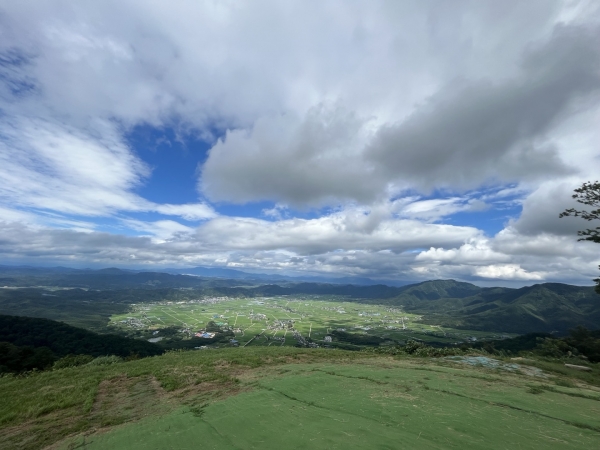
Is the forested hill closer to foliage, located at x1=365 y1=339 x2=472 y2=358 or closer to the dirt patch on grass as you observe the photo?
the dirt patch on grass

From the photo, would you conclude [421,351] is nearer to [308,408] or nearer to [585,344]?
[308,408]

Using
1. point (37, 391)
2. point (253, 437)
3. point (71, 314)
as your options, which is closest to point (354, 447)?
point (253, 437)

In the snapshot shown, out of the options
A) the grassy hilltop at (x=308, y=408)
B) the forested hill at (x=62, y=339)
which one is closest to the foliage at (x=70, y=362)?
the grassy hilltop at (x=308, y=408)

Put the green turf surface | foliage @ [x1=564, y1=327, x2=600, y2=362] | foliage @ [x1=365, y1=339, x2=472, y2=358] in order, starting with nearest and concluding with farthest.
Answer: the green turf surface
foliage @ [x1=365, y1=339, x2=472, y2=358]
foliage @ [x1=564, y1=327, x2=600, y2=362]

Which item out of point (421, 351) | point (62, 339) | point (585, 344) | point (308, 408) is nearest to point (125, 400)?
point (308, 408)

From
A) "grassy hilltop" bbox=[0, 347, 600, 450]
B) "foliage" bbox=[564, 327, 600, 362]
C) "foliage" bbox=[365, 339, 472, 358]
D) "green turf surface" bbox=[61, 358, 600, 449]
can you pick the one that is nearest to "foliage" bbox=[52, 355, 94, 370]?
"grassy hilltop" bbox=[0, 347, 600, 450]

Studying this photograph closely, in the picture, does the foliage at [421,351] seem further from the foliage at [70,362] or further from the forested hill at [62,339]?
the forested hill at [62,339]

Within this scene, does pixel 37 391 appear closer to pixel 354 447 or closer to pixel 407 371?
pixel 354 447
